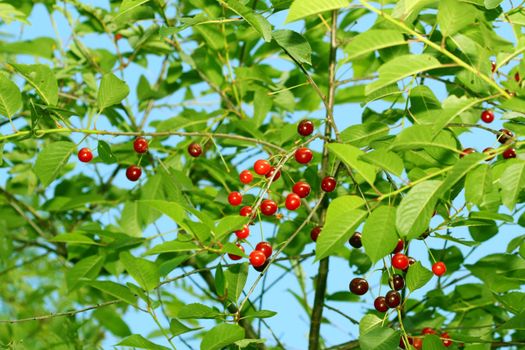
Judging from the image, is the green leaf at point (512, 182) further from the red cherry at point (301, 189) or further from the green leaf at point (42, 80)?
the green leaf at point (42, 80)

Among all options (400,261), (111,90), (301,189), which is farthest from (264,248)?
(111,90)

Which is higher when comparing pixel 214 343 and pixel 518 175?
pixel 518 175

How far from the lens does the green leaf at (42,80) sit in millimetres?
1688

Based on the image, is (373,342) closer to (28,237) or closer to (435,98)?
(435,98)

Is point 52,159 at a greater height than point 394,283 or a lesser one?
greater

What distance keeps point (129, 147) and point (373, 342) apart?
1236 mm

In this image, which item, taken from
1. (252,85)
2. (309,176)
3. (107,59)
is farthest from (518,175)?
(107,59)

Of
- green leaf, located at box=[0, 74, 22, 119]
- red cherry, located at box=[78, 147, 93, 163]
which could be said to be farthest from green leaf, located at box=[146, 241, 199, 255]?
red cherry, located at box=[78, 147, 93, 163]

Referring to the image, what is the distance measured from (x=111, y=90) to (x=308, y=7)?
0.63 meters

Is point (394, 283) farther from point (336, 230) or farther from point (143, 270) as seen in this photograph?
point (143, 270)

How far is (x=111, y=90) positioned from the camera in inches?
69.2

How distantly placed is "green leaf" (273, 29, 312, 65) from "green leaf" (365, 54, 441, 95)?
0.85 feet

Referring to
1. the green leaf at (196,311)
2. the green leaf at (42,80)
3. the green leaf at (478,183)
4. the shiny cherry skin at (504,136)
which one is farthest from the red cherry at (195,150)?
the green leaf at (478,183)

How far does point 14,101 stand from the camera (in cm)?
173
